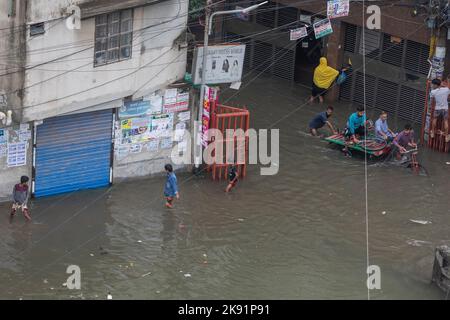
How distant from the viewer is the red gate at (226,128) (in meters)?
23.2

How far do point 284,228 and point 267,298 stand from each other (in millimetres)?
3236

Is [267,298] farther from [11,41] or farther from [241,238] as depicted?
[11,41]

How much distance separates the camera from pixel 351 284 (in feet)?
62.0

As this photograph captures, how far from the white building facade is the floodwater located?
606 millimetres

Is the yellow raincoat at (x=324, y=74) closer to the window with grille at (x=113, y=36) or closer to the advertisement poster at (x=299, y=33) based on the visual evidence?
the advertisement poster at (x=299, y=33)

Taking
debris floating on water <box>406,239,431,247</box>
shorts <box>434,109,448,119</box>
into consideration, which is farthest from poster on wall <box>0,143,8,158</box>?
shorts <box>434,109,448,119</box>

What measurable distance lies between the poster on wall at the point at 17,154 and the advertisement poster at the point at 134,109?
2304 mm

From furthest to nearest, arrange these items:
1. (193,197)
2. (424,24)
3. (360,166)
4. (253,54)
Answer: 1. (253,54)
2. (424,24)
3. (360,166)
4. (193,197)

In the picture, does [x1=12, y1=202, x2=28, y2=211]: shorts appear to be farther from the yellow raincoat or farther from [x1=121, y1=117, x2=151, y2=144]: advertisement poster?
the yellow raincoat

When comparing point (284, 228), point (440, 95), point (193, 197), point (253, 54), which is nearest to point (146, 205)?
point (193, 197)

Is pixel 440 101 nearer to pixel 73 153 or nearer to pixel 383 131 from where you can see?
pixel 383 131

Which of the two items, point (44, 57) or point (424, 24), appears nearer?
point (44, 57)

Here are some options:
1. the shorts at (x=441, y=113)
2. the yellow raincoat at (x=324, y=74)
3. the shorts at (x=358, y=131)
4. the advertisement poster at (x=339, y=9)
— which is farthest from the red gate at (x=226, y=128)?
the yellow raincoat at (x=324, y=74)

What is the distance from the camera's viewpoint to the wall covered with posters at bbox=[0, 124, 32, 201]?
20.8 m
